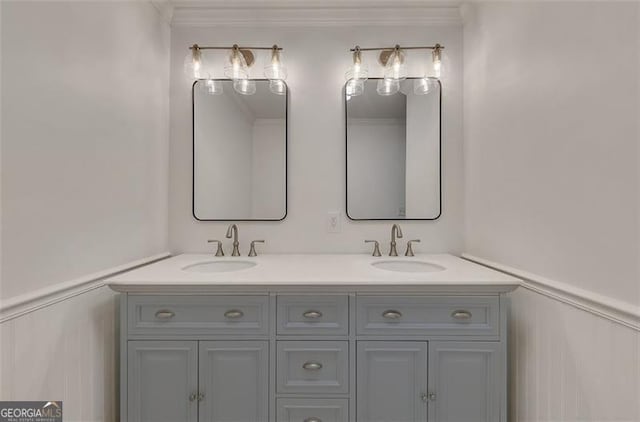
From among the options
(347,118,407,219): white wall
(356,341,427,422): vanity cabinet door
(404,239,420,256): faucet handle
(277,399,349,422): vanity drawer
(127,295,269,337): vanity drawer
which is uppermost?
(347,118,407,219): white wall

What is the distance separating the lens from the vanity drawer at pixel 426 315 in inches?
46.0

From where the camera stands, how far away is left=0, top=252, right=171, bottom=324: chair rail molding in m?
0.84

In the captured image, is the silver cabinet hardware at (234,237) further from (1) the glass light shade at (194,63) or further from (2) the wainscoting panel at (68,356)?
(1) the glass light shade at (194,63)

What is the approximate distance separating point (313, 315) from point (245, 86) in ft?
4.46

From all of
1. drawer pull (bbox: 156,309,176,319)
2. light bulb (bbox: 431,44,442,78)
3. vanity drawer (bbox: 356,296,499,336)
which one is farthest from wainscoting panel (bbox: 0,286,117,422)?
light bulb (bbox: 431,44,442,78)

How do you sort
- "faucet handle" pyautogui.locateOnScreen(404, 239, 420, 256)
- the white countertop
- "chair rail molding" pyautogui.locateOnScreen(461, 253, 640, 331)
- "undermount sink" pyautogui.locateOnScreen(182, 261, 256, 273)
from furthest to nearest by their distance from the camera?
"faucet handle" pyautogui.locateOnScreen(404, 239, 420, 256), "undermount sink" pyautogui.locateOnScreen(182, 261, 256, 273), the white countertop, "chair rail molding" pyautogui.locateOnScreen(461, 253, 640, 331)

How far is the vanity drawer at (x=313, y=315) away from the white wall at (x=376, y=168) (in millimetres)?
708

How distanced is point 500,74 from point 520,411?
152 centimetres

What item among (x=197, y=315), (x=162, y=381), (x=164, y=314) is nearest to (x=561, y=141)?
(x=197, y=315)

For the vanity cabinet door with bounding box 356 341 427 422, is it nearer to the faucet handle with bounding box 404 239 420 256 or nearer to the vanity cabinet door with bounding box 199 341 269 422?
the vanity cabinet door with bounding box 199 341 269 422

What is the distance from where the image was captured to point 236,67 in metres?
1.72

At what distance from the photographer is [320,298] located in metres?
1.18

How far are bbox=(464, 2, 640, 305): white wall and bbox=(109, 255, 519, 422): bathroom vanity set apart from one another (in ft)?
0.95

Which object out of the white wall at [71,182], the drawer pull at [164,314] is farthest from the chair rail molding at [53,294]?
the drawer pull at [164,314]
